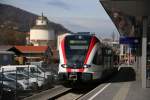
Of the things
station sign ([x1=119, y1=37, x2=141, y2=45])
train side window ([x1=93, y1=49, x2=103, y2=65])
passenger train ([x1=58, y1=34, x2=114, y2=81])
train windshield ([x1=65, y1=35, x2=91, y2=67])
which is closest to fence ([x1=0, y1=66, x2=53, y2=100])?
passenger train ([x1=58, y1=34, x2=114, y2=81])

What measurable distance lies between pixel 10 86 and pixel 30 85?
2.47 metres

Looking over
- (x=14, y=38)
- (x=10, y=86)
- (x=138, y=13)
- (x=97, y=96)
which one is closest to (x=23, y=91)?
(x=10, y=86)

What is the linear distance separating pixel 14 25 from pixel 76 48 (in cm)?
12862

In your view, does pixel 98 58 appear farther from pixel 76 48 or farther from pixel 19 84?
pixel 19 84

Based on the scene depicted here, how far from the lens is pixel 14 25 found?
15175cm

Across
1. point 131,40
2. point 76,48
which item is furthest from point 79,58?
point 131,40

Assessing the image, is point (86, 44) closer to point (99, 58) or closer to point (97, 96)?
point (99, 58)

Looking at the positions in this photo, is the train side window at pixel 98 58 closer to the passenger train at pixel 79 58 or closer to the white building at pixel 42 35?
the passenger train at pixel 79 58

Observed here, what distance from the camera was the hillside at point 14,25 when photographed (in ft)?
398

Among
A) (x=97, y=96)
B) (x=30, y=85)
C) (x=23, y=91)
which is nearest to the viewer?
(x=97, y=96)

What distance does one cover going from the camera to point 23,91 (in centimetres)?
2156

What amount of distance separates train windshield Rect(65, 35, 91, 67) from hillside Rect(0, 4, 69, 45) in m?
76.8

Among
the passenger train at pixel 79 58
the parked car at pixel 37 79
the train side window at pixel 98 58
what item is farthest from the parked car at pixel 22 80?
the train side window at pixel 98 58

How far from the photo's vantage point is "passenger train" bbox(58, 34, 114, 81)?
24.4 m
